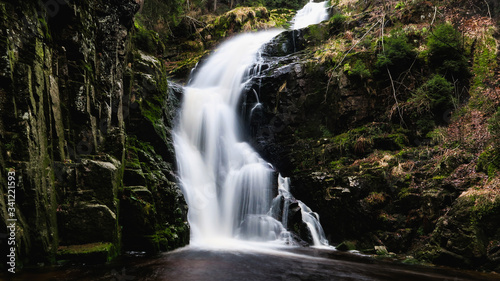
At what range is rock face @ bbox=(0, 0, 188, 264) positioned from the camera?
14.5 feet

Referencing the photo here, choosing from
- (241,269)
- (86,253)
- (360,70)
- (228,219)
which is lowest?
(241,269)

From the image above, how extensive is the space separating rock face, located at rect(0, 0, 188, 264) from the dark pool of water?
501mm

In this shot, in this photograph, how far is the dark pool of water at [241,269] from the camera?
14.5ft

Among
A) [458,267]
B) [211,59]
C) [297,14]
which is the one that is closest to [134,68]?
[211,59]

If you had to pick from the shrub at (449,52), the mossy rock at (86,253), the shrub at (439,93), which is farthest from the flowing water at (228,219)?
the shrub at (449,52)

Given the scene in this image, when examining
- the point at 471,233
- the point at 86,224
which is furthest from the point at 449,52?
the point at 86,224

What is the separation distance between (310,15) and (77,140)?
23.4 m

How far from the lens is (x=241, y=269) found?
5.36 metres

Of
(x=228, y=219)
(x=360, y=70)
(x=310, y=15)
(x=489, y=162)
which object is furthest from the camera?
(x=310, y=15)

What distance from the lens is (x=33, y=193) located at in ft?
14.7

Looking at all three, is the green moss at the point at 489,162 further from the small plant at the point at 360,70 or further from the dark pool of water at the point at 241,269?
the small plant at the point at 360,70

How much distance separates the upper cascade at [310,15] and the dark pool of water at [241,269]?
20.6 metres

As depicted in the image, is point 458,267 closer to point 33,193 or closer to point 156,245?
point 156,245

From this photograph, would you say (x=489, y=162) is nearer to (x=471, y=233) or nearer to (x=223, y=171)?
(x=471, y=233)
